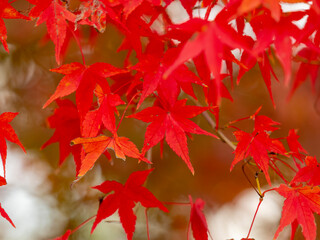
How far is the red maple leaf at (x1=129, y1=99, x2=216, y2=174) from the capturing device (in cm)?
64

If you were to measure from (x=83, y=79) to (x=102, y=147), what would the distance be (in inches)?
5.6

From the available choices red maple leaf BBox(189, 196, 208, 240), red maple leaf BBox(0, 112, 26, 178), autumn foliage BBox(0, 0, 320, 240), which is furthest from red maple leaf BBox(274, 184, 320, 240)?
red maple leaf BBox(0, 112, 26, 178)

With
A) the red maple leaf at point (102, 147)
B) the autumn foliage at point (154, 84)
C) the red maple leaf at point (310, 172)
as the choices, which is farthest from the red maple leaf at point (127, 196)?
the red maple leaf at point (310, 172)

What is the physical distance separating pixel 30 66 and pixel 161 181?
1138 millimetres

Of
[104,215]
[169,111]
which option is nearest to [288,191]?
[169,111]

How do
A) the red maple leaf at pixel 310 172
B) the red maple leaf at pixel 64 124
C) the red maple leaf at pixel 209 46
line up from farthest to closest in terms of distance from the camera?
the red maple leaf at pixel 64 124
the red maple leaf at pixel 310 172
the red maple leaf at pixel 209 46

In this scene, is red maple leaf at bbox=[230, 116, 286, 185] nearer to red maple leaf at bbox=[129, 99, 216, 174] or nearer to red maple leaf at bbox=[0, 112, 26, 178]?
red maple leaf at bbox=[129, 99, 216, 174]

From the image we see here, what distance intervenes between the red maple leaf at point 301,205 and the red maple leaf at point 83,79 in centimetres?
41

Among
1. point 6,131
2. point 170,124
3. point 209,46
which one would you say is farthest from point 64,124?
point 209,46

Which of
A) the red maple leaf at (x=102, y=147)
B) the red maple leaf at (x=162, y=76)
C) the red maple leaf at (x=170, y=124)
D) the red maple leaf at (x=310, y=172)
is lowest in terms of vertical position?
the red maple leaf at (x=310, y=172)

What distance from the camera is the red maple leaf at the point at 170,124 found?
0.64m

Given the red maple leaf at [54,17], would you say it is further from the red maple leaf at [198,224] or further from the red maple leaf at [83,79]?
the red maple leaf at [198,224]

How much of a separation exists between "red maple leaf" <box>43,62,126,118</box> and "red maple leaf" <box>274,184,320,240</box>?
408mm

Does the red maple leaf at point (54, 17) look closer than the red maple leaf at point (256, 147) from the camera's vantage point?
Yes
